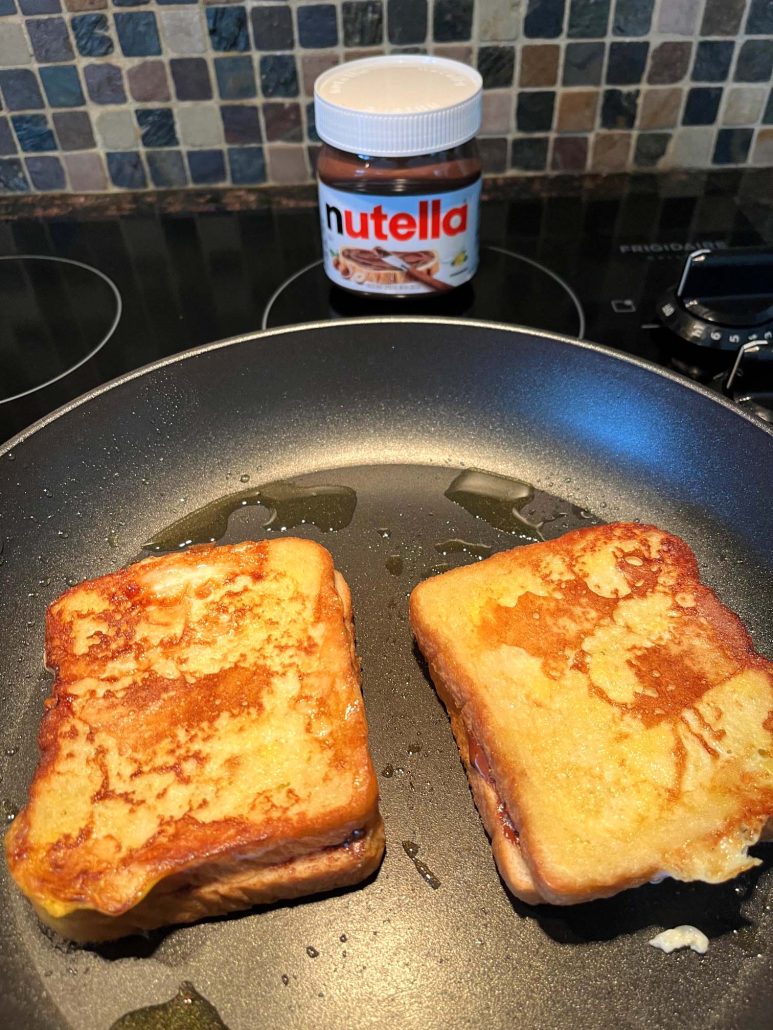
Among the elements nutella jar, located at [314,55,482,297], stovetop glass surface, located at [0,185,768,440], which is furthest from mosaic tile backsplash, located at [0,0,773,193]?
nutella jar, located at [314,55,482,297]

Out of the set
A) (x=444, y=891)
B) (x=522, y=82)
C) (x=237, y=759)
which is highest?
(x=522, y=82)

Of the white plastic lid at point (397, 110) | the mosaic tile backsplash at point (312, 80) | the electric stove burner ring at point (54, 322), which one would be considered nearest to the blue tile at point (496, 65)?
the mosaic tile backsplash at point (312, 80)

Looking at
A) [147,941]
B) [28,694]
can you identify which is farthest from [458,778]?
[28,694]

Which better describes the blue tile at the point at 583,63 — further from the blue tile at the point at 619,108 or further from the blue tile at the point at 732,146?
the blue tile at the point at 732,146

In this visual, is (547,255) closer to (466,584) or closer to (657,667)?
(466,584)

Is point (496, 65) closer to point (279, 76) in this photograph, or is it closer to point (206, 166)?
point (279, 76)

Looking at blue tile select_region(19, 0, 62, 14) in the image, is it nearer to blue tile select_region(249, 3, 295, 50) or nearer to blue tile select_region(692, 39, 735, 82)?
blue tile select_region(249, 3, 295, 50)
